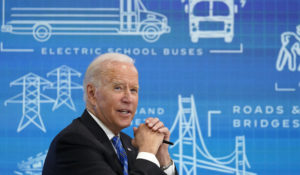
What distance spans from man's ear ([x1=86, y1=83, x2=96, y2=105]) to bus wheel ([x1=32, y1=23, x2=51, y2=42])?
1863mm

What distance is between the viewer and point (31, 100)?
3.58m

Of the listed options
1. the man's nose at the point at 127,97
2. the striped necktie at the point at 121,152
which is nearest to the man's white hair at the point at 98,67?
the man's nose at the point at 127,97

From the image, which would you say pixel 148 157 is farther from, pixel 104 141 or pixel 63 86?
pixel 63 86

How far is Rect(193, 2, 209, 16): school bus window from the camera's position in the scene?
144 inches

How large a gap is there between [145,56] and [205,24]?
1.87 feet

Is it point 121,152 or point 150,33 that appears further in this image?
point 150,33

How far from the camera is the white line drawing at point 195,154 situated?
141 inches

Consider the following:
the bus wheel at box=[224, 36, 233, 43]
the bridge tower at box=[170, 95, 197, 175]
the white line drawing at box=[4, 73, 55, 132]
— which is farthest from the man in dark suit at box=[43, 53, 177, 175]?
the bus wheel at box=[224, 36, 233, 43]

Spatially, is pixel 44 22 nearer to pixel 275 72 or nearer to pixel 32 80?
pixel 32 80

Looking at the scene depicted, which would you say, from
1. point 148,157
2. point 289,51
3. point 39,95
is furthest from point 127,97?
point 289,51

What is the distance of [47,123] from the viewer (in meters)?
3.58

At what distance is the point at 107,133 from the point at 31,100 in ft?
6.18

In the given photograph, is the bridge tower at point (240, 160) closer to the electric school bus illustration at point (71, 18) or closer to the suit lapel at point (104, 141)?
the electric school bus illustration at point (71, 18)

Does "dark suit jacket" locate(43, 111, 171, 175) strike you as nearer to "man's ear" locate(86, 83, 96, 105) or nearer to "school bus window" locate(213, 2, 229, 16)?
"man's ear" locate(86, 83, 96, 105)
